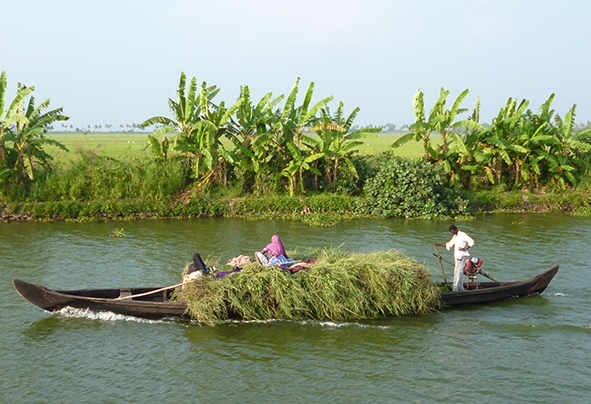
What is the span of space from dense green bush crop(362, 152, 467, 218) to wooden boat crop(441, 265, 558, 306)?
8979mm

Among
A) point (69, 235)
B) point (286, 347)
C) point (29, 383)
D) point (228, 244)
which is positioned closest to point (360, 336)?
point (286, 347)

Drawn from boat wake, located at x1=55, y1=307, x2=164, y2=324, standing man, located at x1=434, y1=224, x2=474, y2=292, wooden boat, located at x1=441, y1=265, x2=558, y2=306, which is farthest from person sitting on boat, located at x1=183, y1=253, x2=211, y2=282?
standing man, located at x1=434, y1=224, x2=474, y2=292

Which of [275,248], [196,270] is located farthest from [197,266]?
[275,248]

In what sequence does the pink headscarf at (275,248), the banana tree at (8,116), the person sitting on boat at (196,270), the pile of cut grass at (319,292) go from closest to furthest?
the pile of cut grass at (319,292), the person sitting on boat at (196,270), the pink headscarf at (275,248), the banana tree at (8,116)

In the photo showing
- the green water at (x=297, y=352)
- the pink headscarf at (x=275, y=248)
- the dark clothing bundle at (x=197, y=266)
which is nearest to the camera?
the green water at (x=297, y=352)

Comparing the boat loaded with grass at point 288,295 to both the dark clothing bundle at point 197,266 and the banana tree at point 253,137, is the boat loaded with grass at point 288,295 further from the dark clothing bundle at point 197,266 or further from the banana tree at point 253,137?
the banana tree at point 253,137

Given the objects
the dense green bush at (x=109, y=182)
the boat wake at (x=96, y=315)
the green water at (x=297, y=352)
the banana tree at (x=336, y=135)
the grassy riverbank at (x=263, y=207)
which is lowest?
the green water at (x=297, y=352)

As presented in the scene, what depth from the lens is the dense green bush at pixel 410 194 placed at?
800 inches

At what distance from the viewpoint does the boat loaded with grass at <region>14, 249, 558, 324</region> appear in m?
9.89

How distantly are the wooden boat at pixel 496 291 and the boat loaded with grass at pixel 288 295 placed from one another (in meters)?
0.08

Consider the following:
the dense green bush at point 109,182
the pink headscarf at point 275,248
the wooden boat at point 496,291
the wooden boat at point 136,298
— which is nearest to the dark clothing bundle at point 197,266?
the wooden boat at point 136,298

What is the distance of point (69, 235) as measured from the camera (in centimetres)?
1722

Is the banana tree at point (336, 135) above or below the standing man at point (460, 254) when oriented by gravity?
above

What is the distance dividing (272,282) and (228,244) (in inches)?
250
